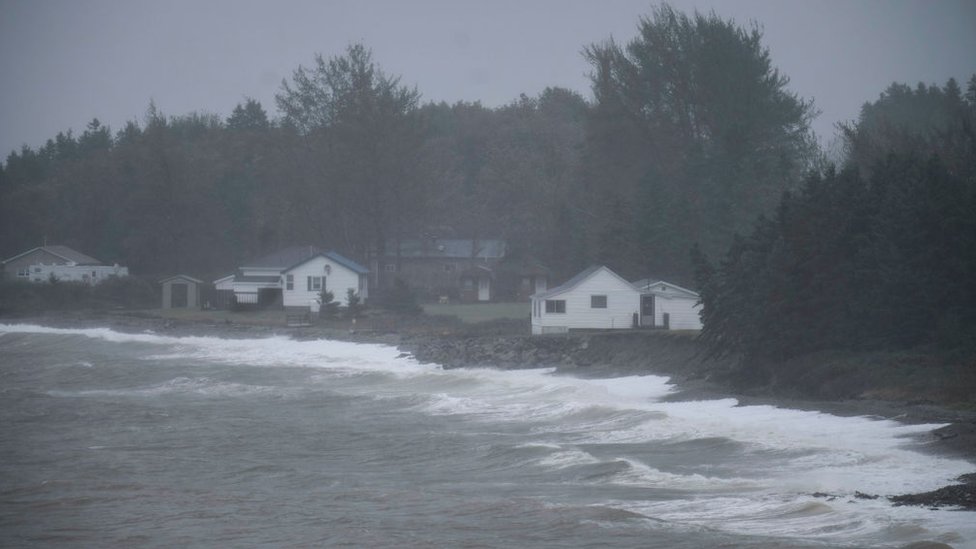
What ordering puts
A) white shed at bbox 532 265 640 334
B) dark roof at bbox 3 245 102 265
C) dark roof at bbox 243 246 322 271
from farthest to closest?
dark roof at bbox 3 245 102 265 < dark roof at bbox 243 246 322 271 < white shed at bbox 532 265 640 334

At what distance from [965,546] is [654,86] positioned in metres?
49.6

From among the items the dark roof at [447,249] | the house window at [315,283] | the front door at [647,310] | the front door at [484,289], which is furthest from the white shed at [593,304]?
the dark roof at [447,249]

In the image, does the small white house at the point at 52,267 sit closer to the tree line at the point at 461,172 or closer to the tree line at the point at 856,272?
the tree line at the point at 461,172

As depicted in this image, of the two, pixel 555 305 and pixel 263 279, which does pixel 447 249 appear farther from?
pixel 555 305

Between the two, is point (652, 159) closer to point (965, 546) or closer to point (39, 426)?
point (39, 426)

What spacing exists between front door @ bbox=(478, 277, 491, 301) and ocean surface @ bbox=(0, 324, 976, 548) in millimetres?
36214

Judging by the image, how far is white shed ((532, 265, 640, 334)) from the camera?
4381 centimetres

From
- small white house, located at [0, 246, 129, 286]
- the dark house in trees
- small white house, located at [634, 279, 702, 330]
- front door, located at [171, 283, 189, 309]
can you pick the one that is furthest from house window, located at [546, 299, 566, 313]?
small white house, located at [0, 246, 129, 286]

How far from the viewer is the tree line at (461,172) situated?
5547cm

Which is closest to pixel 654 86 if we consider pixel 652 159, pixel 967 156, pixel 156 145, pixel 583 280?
pixel 652 159

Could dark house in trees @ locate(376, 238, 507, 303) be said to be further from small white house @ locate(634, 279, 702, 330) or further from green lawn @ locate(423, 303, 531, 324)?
small white house @ locate(634, 279, 702, 330)

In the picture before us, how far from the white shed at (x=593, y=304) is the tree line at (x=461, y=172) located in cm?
814

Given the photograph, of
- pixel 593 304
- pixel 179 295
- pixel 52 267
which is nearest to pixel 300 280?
pixel 179 295

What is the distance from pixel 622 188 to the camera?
62844 mm
